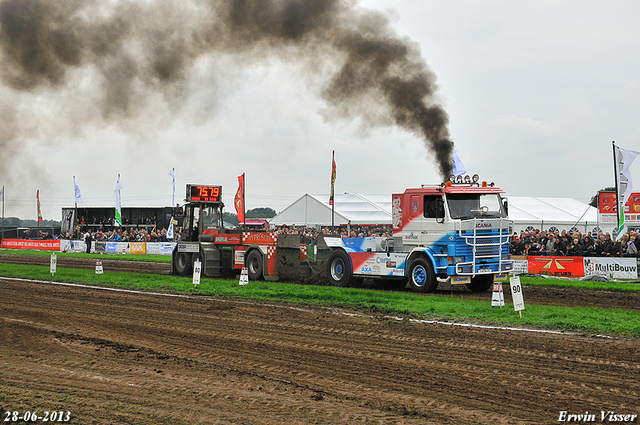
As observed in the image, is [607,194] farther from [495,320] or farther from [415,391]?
[415,391]

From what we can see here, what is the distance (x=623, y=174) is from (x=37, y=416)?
22041 mm

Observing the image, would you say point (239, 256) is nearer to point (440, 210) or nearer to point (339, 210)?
point (440, 210)

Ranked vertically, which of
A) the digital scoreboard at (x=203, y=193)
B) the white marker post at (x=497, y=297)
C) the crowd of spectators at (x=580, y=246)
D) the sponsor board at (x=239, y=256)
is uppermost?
the digital scoreboard at (x=203, y=193)

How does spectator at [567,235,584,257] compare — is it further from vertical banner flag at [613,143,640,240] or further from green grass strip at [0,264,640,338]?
green grass strip at [0,264,640,338]

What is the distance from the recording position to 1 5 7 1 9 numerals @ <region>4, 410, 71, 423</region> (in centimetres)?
588

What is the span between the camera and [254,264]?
21.7 meters

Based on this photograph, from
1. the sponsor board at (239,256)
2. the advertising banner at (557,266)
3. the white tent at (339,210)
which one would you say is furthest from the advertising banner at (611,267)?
the white tent at (339,210)

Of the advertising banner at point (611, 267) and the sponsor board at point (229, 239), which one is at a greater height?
the sponsor board at point (229, 239)

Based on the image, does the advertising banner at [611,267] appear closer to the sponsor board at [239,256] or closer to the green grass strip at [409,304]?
the green grass strip at [409,304]

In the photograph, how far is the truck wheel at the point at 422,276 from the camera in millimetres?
16719

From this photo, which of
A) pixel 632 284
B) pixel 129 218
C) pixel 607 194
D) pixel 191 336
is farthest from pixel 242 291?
pixel 129 218

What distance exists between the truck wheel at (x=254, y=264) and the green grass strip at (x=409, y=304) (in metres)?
1.07

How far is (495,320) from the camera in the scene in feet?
39.5
